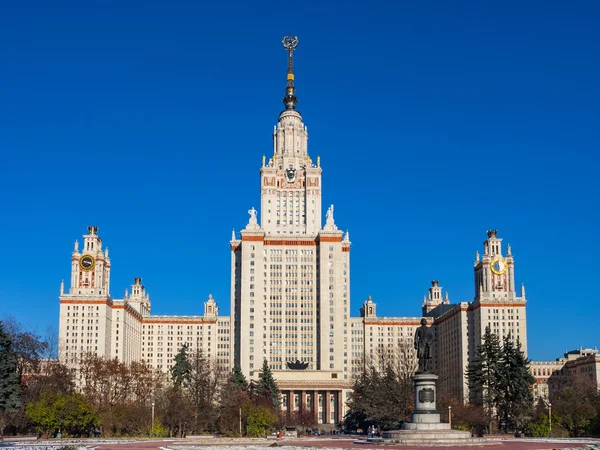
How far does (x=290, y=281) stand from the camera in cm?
18750

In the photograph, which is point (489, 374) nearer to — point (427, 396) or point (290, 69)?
point (427, 396)

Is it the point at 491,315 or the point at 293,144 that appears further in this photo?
the point at 293,144

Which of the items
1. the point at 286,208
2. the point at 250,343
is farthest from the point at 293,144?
the point at 250,343

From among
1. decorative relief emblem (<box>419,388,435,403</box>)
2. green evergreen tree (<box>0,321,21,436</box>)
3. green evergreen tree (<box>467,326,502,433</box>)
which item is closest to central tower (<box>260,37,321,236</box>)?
green evergreen tree (<box>467,326,502,433</box>)

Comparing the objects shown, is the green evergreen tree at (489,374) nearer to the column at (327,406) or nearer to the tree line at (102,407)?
the tree line at (102,407)

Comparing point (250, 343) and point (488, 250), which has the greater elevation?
point (488, 250)

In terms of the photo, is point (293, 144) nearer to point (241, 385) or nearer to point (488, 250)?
Result: point (488, 250)

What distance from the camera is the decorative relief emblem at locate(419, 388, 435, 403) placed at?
2559 inches

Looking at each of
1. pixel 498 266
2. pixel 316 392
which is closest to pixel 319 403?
pixel 316 392

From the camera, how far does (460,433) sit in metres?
63.8

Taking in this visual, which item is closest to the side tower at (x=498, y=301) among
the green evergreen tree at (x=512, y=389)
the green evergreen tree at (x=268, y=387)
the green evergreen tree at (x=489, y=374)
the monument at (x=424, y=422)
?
the green evergreen tree at (x=268, y=387)

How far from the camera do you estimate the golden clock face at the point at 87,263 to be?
177375mm

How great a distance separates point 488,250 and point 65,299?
3536 inches

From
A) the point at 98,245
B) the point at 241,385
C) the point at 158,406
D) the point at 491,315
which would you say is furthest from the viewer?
the point at 98,245
